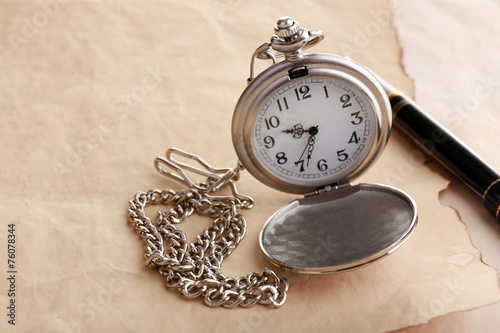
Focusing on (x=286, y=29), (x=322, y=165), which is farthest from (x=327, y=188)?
(x=286, y=29)

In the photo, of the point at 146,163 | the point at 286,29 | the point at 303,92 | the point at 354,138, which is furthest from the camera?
the point at 146,163

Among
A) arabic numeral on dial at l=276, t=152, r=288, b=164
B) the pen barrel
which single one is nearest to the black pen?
the pen barrel

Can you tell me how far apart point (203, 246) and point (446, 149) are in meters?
0.95

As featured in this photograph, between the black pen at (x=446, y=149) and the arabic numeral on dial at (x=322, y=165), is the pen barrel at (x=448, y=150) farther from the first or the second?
the arabic numeral on dial at (x=322, y=165)

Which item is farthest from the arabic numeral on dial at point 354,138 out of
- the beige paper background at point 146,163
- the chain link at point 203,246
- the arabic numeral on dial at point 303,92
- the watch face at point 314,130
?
the chain link at point 203,246

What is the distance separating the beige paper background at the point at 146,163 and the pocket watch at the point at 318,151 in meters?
0.12

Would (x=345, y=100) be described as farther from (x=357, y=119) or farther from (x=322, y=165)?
(x=322, y=165)

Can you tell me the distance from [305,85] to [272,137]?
202mm

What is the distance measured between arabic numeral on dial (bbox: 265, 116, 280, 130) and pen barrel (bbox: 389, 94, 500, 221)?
2.27 feet

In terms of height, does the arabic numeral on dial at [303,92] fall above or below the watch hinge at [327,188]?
above

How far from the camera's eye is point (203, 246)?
213cm

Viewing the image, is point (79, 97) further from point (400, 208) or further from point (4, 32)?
point (400, 208)

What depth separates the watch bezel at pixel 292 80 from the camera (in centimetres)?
192

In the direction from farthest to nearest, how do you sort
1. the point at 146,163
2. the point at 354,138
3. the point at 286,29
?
the point at 146,163
the point at 354,138
the point at 286,29
